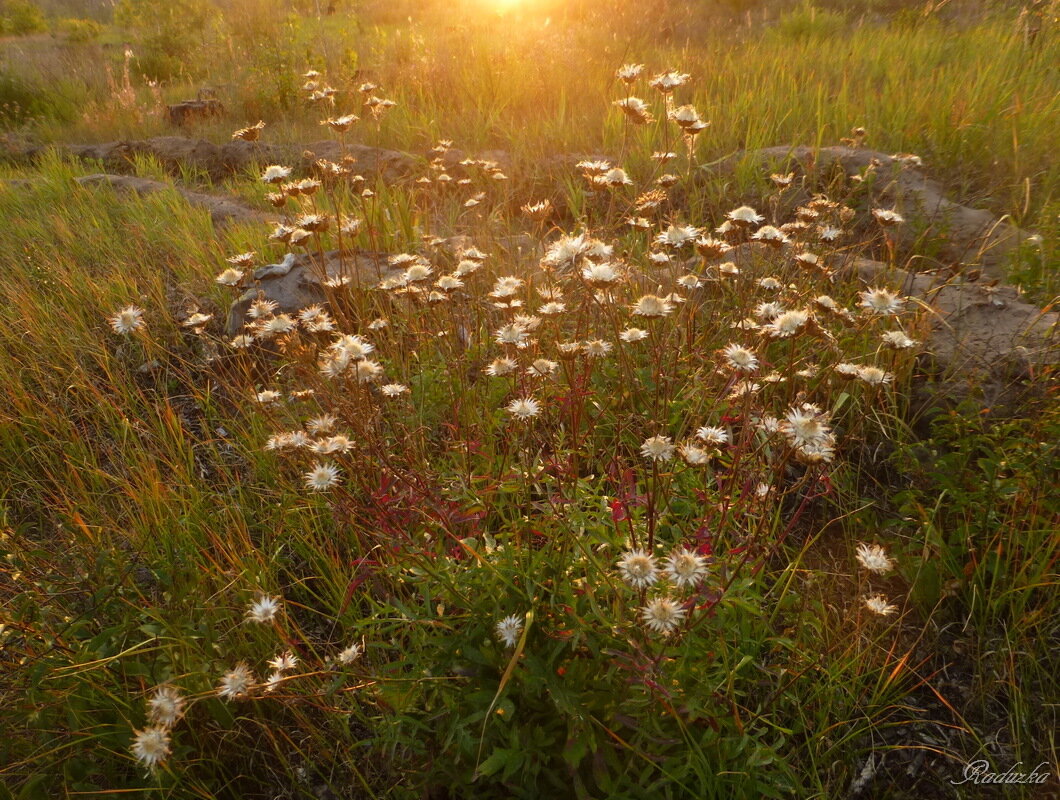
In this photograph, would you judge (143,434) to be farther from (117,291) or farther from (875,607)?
(875,607)

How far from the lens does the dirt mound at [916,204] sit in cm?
302

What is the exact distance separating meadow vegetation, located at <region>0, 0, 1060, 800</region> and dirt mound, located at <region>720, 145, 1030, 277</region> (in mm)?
141

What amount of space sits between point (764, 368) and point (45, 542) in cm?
266

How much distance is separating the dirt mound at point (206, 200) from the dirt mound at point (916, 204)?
3525 millimetres

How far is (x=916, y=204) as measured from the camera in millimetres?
3312

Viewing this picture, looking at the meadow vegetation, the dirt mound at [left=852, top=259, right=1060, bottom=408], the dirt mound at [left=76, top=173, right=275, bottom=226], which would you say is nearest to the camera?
the meadow vegetation

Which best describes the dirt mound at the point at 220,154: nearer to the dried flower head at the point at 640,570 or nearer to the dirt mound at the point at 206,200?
the dirt mound at the point at 206,200

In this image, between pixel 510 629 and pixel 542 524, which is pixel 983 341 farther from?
pixel 510 629

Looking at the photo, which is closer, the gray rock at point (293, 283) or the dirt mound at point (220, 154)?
the gray rock at point (293, 283)

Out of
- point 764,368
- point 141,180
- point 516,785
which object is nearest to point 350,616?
point 516,785

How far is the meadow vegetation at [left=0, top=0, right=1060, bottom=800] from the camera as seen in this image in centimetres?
138

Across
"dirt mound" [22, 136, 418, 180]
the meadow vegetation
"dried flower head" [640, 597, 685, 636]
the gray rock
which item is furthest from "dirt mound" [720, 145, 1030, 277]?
"dirt mound" [22, 136, 418, 180]

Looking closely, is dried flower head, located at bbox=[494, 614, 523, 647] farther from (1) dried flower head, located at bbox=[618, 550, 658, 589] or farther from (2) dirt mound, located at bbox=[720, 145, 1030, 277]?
A: (2) dirt mound, located at bbox=[720, 145, 1030, 277]

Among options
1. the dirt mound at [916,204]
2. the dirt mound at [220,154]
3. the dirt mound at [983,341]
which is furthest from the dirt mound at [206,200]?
the dirt mound at [983,341]
